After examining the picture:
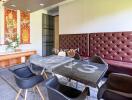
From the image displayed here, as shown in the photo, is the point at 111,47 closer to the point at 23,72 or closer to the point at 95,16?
the point at 95,16

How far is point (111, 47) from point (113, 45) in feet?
0.31

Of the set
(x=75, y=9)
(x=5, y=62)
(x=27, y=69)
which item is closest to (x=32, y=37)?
(x=5, y=62)

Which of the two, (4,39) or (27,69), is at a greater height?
(4,39)

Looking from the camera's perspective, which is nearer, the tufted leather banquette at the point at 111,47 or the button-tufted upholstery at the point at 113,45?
the tufted leather banquette at the point at 111,47

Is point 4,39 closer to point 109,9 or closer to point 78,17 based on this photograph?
point 78,17

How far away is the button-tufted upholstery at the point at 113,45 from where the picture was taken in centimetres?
356

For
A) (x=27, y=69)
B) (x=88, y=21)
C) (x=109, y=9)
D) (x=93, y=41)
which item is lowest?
(x=27, y=69)

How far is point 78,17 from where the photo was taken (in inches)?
198

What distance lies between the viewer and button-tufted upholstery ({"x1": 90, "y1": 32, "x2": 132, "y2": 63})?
3.56 meters

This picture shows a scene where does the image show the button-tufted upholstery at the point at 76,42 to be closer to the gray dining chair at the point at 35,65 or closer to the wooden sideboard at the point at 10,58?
the wooden sideboard at the point at 10,58

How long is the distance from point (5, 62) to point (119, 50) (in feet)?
15.3

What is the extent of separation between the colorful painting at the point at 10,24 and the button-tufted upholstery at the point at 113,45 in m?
3.56

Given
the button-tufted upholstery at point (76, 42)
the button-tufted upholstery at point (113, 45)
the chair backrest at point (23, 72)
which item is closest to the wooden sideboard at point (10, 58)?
the button-tufted upholstery at point (76, 42)

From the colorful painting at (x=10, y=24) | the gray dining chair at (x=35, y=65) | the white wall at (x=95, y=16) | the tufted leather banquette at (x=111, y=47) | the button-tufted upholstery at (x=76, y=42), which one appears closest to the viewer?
the gray dining chair at (x=35, y=65)
